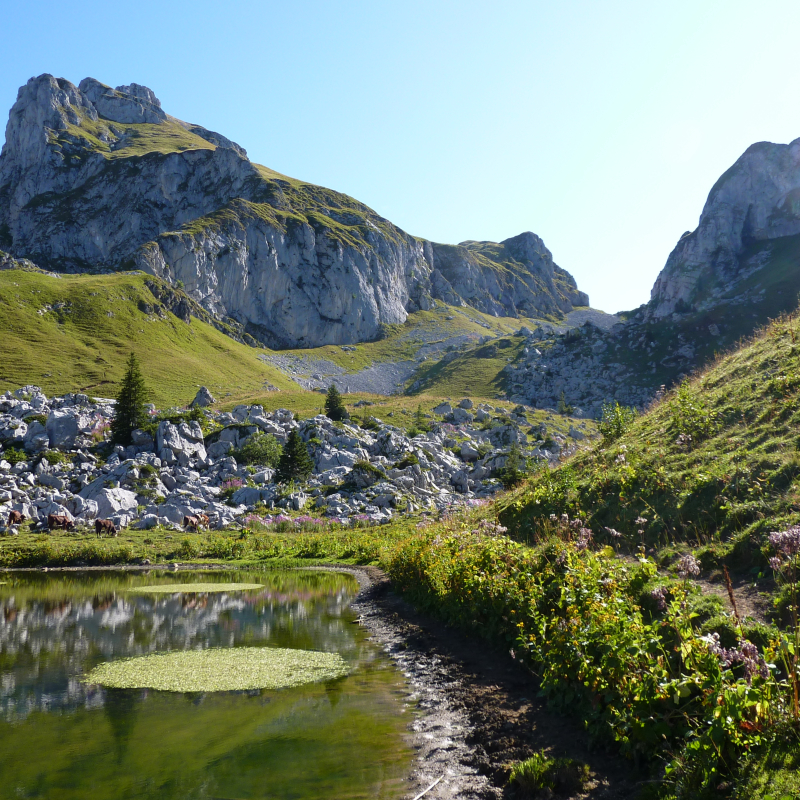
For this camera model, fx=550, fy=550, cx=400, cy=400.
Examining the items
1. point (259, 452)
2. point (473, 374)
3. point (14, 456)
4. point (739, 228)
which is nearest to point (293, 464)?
point (259, 452)

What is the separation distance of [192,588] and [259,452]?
37.1 metres

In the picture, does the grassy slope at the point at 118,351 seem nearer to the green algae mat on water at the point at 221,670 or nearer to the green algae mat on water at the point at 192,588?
the green algae mat on water at the point at 192,588

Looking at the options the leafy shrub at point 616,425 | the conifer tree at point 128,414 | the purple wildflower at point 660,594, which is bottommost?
the purple wildflower at point 660,594

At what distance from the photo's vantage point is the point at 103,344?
126062 mm

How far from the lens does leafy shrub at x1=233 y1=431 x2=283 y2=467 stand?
6444cm

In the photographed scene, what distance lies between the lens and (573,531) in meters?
16.2

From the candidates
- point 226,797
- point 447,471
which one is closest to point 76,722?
point 226,797

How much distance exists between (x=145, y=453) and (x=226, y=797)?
189 feet

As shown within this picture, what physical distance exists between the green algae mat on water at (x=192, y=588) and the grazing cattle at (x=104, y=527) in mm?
15480

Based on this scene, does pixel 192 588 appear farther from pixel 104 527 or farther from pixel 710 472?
pixel 710 472

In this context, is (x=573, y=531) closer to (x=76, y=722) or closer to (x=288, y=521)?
(x=76, y=722)

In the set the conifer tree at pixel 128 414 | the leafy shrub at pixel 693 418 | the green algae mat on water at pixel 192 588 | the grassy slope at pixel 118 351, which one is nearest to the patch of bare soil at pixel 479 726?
the leafy shrub at pixel 693 418

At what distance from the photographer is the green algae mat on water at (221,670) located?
1284 cm

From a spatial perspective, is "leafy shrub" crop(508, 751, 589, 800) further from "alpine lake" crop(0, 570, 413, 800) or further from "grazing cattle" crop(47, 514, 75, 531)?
"grazing cattle" crop(47, 514, 75, 531)
